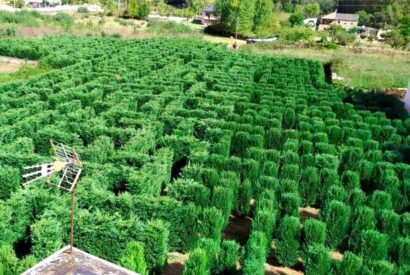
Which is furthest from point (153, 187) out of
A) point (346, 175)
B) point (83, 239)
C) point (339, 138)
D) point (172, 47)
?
point (172, 47)

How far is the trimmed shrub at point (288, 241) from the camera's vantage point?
33.4ft

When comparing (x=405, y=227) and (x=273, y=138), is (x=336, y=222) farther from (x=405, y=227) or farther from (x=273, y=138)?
(x=273, y=138)

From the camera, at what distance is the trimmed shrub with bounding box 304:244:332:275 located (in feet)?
29.3

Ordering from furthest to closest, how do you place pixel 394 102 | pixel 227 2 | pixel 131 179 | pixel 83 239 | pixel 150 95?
pixel 227 2, pixel 394 102, pixel 150 95, pixel 131 179, pixel 83 239

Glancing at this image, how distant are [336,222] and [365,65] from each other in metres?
33.7

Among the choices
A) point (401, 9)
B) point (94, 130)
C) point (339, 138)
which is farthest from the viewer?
point (401, 9)

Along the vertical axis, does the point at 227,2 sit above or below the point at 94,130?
above

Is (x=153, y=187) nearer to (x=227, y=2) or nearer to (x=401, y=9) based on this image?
(x=227, y=2)

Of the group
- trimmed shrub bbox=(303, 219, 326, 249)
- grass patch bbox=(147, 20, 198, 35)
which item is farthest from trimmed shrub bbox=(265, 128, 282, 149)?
grass patch bbox=(147, 20, 198, 35)

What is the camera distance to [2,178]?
11.5 meters

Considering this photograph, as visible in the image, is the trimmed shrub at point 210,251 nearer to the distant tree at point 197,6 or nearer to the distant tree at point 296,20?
the distant tree at point 296,20

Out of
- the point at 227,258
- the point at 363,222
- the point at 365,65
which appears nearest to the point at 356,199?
the point at 363,222

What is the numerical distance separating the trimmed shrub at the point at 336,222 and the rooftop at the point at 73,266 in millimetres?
6097

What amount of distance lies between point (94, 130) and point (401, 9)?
95837 mm
